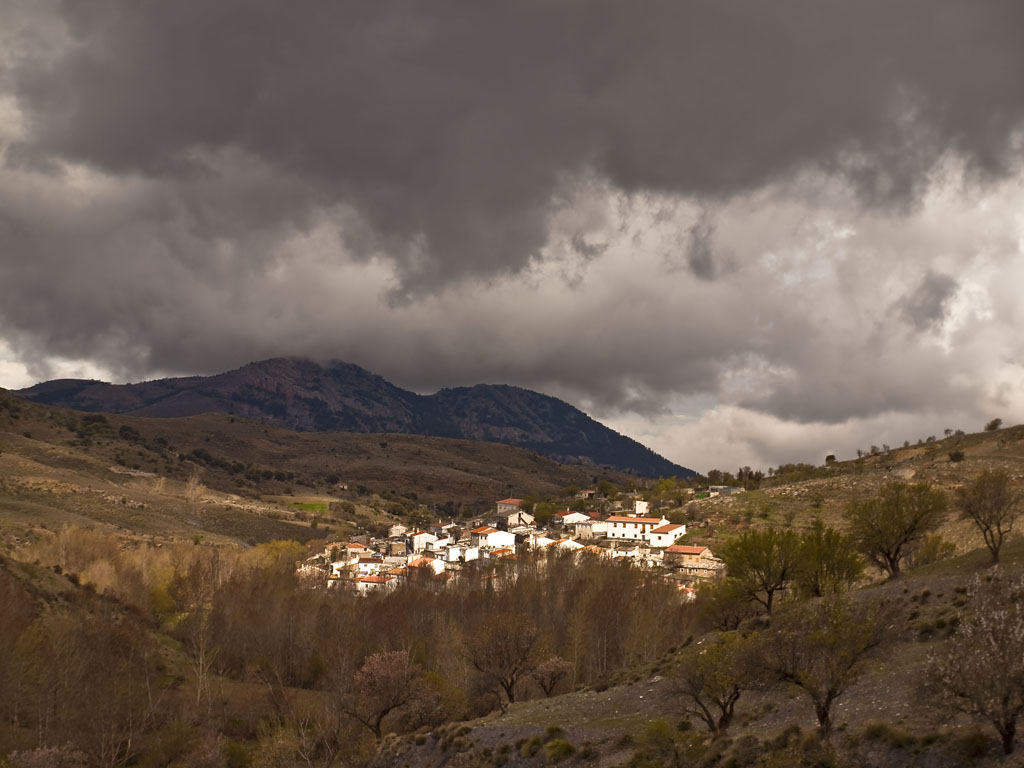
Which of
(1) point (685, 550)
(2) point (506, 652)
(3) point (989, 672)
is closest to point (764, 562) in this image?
(2) point (506, 652)

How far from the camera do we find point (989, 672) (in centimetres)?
2158

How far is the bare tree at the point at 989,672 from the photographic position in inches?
845

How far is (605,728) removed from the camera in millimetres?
39781

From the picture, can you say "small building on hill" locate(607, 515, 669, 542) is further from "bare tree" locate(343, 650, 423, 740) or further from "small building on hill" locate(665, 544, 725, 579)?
"bare tree" locate(343, 650, 423, 740)

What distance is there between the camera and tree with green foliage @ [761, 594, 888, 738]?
90.8ft

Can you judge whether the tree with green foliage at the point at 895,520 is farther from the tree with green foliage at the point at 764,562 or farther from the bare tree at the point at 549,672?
the bare tree at the point at 549,672

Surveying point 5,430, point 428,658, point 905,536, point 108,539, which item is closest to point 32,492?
point 108,539

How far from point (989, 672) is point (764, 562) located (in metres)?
33.8

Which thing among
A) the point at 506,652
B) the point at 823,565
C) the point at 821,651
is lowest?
the point at 506,652

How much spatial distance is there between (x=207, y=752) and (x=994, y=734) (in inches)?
1695

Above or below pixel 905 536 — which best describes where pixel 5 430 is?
above

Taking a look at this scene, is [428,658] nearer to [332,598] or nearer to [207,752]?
[332,598]

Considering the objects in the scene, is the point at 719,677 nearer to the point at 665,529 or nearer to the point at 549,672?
the point at 549,672

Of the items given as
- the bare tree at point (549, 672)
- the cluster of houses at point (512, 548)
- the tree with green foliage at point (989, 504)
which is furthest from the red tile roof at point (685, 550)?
the tree with green foliage at point (989, 504)
